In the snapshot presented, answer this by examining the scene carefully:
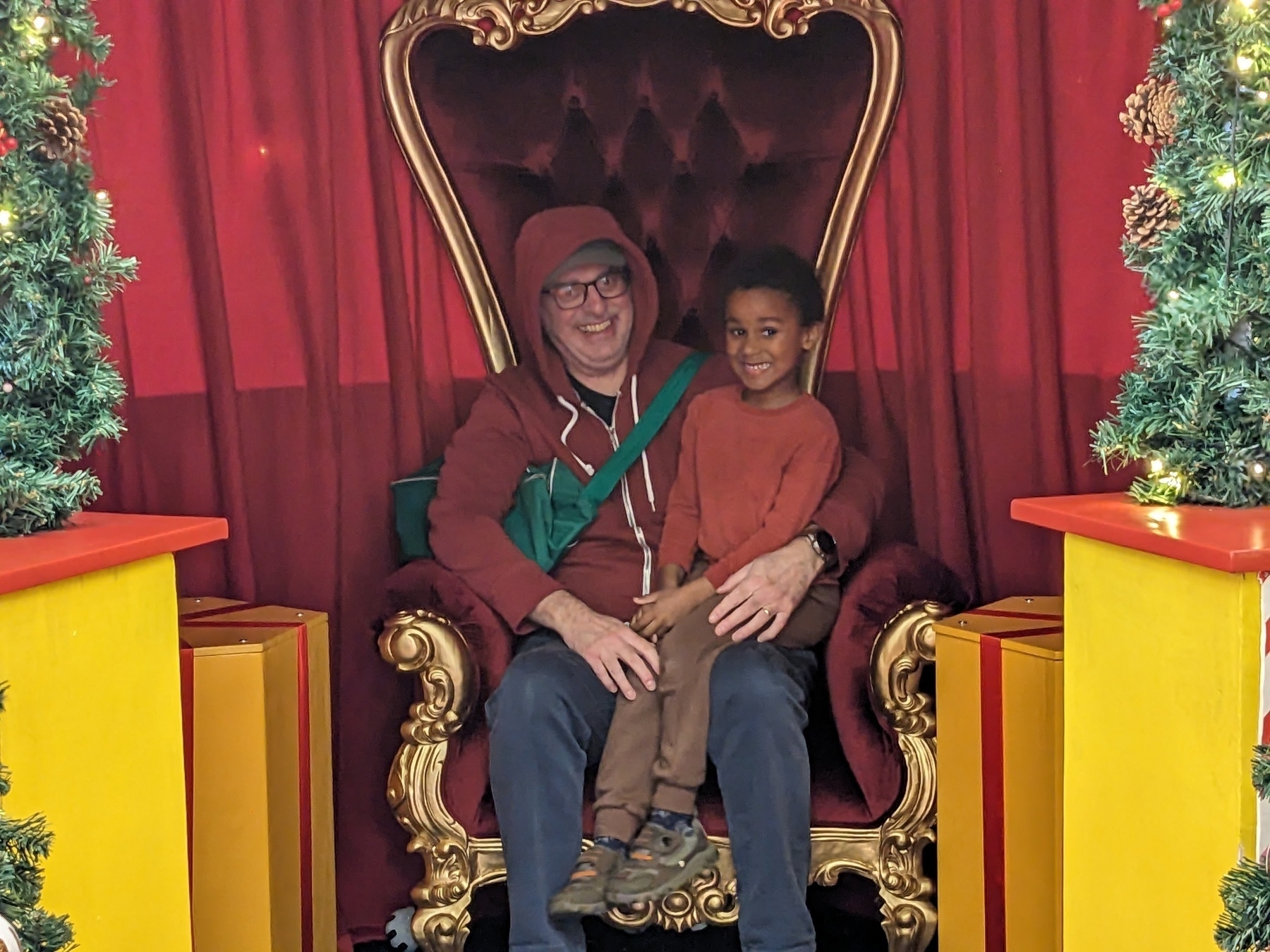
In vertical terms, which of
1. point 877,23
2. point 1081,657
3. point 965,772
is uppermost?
point 877,23

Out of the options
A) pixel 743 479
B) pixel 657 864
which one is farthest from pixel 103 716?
pixel 743 479

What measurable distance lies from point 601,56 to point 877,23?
54cm

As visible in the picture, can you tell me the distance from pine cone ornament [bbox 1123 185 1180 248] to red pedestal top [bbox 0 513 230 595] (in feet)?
4.44

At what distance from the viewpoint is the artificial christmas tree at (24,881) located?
4.66ft

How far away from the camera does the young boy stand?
213cm

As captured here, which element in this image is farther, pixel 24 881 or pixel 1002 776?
pixel 1002 776

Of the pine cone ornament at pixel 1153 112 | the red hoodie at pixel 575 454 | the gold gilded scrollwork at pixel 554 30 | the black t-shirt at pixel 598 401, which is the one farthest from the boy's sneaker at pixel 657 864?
the pine cone ornament at pixel 1153 112

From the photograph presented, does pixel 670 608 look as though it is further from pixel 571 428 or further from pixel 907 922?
pixel 907 922

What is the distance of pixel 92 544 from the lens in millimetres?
1640

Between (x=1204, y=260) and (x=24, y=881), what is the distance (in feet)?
5.37

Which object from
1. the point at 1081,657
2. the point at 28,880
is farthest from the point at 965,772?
the point at 28,880

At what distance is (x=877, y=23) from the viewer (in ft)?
8.12

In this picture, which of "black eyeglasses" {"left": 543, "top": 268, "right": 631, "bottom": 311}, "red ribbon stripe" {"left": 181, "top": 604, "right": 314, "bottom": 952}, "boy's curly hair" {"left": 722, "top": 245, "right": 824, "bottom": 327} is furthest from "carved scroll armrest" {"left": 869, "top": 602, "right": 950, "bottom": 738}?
"red ribbon stripe" {"left": 181, "top": 604, "right": 314, "bottom": 952}

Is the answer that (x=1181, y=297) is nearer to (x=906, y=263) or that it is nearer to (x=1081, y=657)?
(x=1081, y=657)
